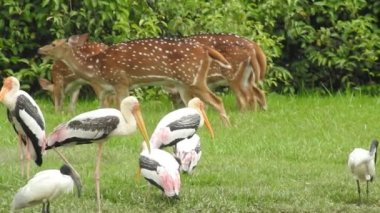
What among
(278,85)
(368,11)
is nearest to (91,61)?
(278,85)

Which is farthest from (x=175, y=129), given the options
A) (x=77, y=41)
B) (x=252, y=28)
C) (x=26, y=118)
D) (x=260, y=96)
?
(x=252, y=28)

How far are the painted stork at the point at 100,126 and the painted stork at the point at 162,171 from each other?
0.25 m

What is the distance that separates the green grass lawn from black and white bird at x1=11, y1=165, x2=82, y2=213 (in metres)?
0.64

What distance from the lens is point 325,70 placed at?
Answer: 16938 mm

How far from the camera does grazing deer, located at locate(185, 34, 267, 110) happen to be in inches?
559

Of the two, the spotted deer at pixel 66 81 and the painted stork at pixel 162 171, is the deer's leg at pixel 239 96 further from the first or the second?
the painted stork at pixel 162 171

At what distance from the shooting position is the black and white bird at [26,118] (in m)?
8.95

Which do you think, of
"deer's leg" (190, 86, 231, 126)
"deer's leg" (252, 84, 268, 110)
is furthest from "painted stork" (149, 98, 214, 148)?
"deer's leg" (252, 84, 268, 110)

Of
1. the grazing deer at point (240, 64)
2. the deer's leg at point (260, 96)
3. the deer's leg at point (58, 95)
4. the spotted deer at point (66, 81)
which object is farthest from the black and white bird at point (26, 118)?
the deer's leg at point (260, 96)

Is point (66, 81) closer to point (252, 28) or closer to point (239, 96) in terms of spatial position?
point (239, 96)

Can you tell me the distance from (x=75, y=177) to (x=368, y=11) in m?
9.72

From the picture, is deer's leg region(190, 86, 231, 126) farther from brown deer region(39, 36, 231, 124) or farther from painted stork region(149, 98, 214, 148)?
painted stork region(149, 98, 214, 148)

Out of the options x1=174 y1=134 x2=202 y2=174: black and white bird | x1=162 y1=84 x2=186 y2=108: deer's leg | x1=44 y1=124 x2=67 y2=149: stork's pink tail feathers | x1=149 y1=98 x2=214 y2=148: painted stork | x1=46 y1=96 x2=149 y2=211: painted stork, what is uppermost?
x1=46 y1=96 x2=149 y2=211: painted stork

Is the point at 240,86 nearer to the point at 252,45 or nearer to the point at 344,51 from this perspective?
the point at 252,45
